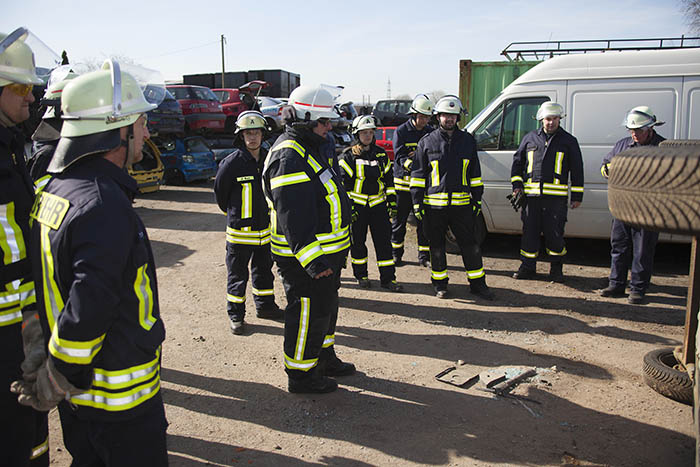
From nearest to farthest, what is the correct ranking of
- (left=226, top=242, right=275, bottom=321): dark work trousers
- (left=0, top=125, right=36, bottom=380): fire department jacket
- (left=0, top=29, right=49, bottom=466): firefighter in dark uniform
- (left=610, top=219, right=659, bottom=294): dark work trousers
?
(left=0, top=29, right=49, bottom=466): firefighter in dark uniform, (left=0, top=125, right=36, bottom=380): fire department jacket, (left=226, top=242, right=275, bottom=321): dark work trousers, (left=610, top=219, right=659, bottom=294): dark work trousers

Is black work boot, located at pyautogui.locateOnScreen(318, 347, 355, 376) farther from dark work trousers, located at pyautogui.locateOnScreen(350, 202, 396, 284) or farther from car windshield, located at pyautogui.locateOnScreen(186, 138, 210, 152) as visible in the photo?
car windshield, located at pyautogui.locateOnScreen(186, 138, 210, 152)

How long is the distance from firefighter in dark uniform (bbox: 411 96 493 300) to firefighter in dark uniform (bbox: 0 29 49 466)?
414 centimetres

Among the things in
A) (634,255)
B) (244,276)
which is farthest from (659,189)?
(634,255)

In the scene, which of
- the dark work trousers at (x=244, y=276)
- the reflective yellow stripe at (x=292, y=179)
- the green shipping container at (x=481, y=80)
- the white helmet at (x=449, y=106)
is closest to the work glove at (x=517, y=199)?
the white helmet at (x=449, y=106)

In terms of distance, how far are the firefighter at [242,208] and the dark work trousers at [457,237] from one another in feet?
6.32

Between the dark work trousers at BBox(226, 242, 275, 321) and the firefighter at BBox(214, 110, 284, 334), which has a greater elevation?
the firefighter at BBox(214, 110, 284, 334)

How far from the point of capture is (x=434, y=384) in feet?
13.5

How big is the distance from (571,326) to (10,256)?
4.76 m

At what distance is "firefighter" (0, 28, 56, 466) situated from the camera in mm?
2299

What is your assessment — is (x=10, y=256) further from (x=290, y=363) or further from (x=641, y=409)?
(x=641, y=409)

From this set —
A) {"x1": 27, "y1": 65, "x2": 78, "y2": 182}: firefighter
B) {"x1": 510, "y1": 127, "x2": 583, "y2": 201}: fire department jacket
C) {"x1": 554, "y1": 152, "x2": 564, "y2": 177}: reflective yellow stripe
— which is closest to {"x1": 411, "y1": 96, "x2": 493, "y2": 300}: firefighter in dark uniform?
{"x1": 510, "y1": 127, "x2": 583, "y2": 201}: fire department jacket

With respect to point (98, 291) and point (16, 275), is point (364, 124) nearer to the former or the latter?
point (16, 275)

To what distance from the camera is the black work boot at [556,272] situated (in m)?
6.58

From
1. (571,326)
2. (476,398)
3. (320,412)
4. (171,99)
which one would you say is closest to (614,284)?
(571,326)
